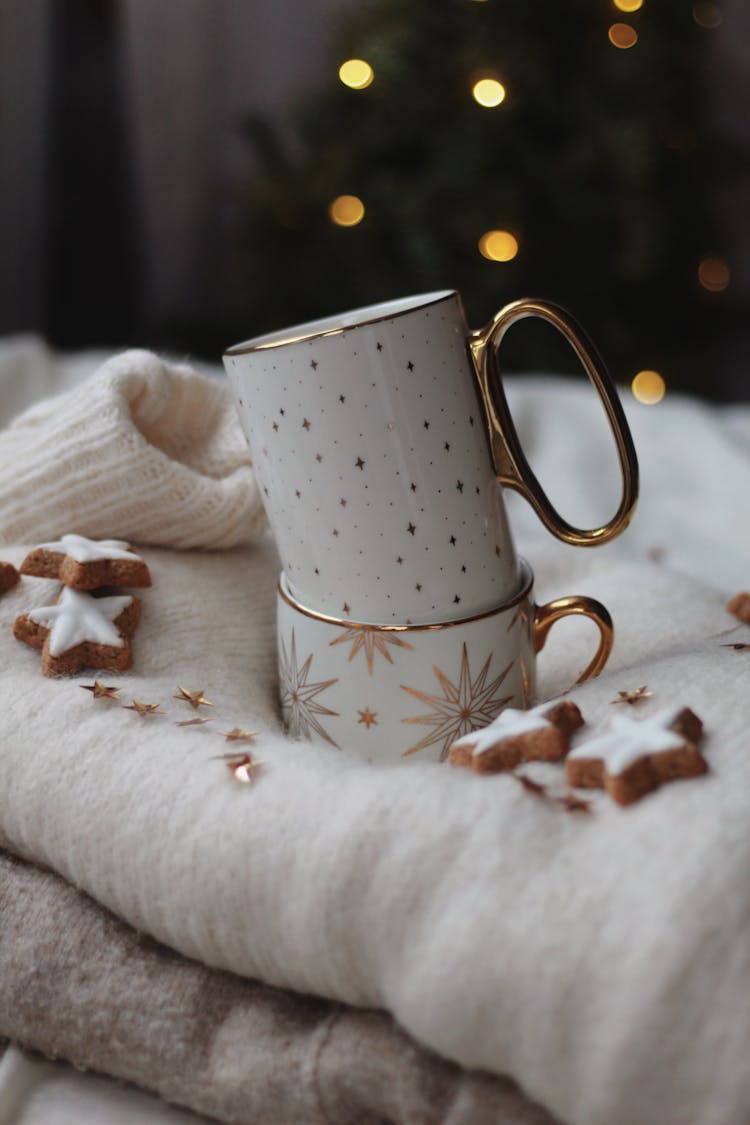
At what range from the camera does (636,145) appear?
61.7 inches

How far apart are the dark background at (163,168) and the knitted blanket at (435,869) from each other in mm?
1603

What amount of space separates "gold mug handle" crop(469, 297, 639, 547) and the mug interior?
1.0 inches

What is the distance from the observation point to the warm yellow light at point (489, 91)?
5.26 ft

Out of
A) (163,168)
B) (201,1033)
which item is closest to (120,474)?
(201,1033)

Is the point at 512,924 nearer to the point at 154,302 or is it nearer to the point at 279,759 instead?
the point at 279,759

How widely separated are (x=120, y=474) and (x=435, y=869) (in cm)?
28

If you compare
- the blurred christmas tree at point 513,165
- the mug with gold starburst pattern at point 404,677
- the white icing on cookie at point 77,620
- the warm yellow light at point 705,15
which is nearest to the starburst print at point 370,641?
the mug with gold starburst pattern at point 404,677

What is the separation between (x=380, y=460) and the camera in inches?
17.2

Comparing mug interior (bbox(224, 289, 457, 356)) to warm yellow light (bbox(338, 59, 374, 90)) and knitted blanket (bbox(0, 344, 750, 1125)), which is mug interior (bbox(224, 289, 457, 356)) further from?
warm yellow light (bbox(338, 59, 374, 90))

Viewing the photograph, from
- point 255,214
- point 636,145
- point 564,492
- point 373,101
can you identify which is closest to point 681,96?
point 636,145

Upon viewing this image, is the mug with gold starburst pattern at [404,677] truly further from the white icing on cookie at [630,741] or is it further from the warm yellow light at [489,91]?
the warm yellow light at [489,91]

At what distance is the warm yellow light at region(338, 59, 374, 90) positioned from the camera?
1.72m

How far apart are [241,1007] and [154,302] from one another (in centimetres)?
228

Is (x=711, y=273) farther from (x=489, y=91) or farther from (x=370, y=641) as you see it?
(x=370, y=641)
